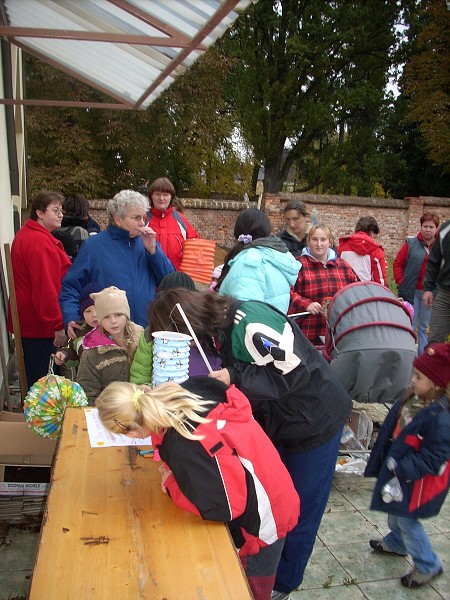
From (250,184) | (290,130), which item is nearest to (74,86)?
(250,184)

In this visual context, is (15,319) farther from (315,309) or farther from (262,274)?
(315,309)

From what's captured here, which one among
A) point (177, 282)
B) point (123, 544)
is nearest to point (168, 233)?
point (177, 282)

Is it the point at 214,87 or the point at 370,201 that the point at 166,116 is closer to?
the point at 214,87

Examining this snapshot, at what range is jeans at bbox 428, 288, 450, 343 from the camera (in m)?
4.92

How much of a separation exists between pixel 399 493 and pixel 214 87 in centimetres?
1795

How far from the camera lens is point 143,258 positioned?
412 cm

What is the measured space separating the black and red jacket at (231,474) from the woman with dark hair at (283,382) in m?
0.30

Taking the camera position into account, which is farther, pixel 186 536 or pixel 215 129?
pixel 215 129

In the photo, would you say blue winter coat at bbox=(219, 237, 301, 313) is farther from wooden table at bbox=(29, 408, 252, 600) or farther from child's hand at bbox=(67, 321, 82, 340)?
wooden table at bbox=(29, 408, 252, 600)

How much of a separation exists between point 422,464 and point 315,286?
2083 mm

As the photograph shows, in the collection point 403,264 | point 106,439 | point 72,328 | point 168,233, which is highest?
point 168,233

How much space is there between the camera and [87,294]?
12.8 ft

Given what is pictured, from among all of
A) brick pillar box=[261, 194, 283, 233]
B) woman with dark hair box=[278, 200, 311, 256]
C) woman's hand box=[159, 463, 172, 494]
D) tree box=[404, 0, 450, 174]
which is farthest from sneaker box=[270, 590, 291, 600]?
tree box=[404, 0, 450, 174]

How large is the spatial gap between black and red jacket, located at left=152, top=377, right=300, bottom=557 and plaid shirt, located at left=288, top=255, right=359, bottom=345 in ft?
8.45
